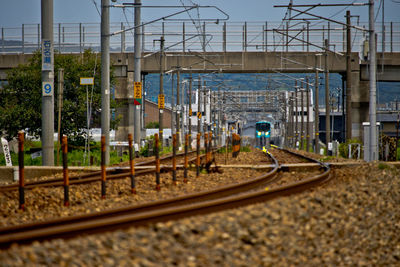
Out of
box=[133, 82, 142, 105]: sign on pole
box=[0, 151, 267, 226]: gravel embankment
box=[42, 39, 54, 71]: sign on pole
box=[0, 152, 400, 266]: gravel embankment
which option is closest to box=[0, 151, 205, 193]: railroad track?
box=[0, 151, 267, 226]: gravel embankment

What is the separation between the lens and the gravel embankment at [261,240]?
521 cm

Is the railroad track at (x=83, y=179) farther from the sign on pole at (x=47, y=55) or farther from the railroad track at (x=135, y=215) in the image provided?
the sign on pole at (x=47, y=55)

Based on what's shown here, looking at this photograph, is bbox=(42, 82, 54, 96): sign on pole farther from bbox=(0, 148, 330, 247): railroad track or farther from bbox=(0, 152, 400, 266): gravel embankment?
bbox=(0, 152, 400, 266): gravel embankment

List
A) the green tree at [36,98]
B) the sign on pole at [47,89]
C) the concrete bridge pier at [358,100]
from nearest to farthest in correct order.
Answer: the sign on pole at [47,89], the green tree at [36,98], the concrete bridge pier at [358,100]

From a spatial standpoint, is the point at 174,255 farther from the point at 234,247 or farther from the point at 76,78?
the point at 76,78

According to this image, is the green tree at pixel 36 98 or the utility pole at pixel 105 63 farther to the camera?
the green tree at pixel 36 98

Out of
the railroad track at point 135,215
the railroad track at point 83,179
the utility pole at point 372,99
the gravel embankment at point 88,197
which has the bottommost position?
the gravel embankment at point 88,197

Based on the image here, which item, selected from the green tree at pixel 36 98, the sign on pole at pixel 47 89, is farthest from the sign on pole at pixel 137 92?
the sign on pole at pixel 47 89

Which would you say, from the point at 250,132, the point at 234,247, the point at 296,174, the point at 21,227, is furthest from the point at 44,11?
the point at 250,132

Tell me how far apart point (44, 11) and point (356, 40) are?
84.0 feet

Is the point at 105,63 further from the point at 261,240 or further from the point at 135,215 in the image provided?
the point at 261,240

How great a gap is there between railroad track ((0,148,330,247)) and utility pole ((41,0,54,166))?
748 cm

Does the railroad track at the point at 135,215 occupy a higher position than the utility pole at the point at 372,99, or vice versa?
the utility pole at the point at 372,99

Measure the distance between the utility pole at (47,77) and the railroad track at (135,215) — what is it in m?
7.48
